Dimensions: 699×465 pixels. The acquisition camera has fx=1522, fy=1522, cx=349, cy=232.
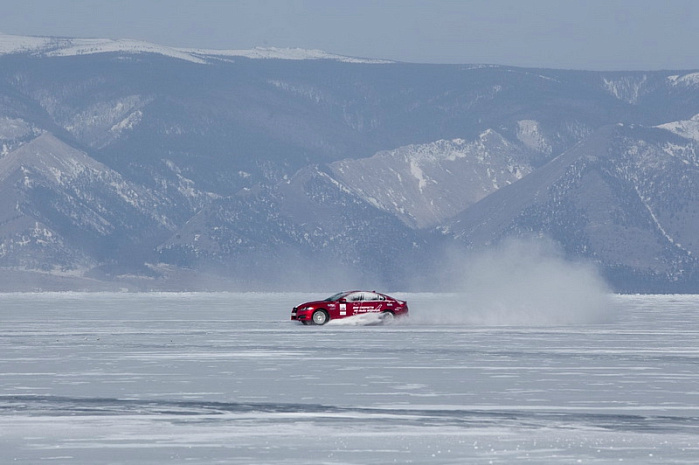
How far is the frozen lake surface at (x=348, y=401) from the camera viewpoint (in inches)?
825

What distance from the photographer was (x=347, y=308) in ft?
208

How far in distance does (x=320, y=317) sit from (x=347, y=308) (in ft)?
4.01

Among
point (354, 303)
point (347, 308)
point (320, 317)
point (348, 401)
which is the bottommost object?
point (348, 401)

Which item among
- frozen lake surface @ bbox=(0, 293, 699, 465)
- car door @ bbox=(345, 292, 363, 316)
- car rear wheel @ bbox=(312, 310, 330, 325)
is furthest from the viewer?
car door @ bbox=(345, 292, 363, 316)

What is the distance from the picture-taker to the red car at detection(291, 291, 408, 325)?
6291 centimetres

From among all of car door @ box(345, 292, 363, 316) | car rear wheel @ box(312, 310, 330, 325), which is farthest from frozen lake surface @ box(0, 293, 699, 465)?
car door @ box(345, 292, 363, 316)

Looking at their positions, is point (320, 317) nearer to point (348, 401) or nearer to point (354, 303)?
point (354, 303)

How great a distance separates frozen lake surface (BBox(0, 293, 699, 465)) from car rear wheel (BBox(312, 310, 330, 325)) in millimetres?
12900

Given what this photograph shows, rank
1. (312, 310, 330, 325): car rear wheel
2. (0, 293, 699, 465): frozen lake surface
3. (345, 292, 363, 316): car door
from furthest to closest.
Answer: (345, 292, 363, 316): car door, (312, 310, 330, 325): car rear wheel, (0, 293, 699, 465): frozen lake surface

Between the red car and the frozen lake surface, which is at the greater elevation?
the red car

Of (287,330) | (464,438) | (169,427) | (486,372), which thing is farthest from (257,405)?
(287,330)

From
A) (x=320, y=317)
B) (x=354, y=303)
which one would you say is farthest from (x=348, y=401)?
(x=354, y=303)

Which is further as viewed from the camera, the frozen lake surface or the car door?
the car door

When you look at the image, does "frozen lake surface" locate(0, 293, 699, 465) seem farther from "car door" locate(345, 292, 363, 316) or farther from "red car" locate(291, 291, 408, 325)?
"car door" locate(345, 292, 363, 316)
